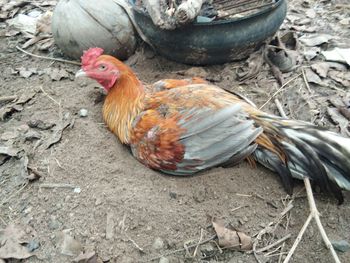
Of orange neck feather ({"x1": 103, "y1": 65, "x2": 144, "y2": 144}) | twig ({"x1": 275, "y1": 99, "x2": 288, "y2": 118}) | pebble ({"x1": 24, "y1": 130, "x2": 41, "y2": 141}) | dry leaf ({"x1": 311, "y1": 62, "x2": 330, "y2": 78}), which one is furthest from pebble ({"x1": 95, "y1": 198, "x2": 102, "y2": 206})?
dry leaf ({"x1": 311, "y1": 62, "x2": 330, "y2": 78})

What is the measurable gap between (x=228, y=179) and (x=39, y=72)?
2.45m

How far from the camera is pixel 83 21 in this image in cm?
401

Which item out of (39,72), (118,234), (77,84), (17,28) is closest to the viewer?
(118,234)

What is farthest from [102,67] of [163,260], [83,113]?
[163,260]

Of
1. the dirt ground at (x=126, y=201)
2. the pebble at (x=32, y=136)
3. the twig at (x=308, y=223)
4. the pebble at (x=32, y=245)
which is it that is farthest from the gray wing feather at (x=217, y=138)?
the pebble at (x=32, y=136)

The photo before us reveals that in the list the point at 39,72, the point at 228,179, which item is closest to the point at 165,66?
the point at 39,72

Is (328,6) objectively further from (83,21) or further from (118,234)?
(118,234)

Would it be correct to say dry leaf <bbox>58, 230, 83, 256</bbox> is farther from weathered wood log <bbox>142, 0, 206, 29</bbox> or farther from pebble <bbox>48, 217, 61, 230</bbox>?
weathered wood log <bbox>142, 0, 206, 29</bbox>

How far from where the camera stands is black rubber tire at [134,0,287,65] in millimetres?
3479

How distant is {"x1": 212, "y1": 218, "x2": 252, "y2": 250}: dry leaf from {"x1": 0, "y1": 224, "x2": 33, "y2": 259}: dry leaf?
117 cm

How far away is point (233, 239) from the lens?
2.48 meters

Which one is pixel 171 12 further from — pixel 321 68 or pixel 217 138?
pixel 321 68

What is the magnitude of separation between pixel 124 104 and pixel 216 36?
1.03 meters

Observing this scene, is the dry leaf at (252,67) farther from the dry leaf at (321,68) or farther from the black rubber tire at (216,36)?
the dry leaf at (321,68)
